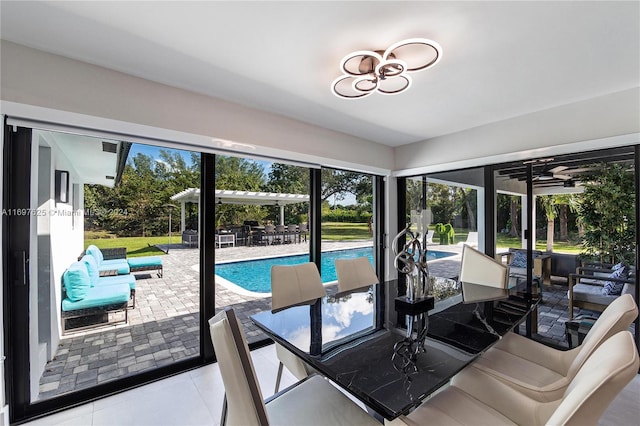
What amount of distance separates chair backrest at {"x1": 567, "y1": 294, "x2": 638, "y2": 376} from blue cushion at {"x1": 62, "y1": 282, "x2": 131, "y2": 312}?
311 cm

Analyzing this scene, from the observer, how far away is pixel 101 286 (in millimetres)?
2264

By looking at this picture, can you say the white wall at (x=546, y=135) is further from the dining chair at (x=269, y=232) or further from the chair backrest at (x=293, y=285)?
the chair backrest at (x=293, y=285)

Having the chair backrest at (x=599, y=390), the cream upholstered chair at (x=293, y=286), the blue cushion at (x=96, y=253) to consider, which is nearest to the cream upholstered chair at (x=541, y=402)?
the chair backrest at (x=599, y=390)

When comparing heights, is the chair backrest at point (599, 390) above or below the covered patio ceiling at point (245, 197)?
below

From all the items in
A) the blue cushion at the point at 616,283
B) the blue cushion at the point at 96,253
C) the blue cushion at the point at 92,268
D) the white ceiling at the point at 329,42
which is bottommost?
the blue cushion at the point at 616,283

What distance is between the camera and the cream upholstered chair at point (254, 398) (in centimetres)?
100

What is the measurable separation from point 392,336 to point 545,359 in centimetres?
109

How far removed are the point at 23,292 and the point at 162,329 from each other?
40.0 inches

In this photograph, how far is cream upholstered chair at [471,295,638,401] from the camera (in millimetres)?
1329

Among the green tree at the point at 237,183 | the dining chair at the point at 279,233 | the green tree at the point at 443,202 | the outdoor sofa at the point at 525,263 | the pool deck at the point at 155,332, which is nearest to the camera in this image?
the pool deck at the point at 155,332

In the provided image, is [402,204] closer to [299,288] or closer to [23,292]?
[299,288]

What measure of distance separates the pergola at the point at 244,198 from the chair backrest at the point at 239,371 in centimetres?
188

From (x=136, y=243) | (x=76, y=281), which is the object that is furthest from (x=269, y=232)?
(x=76, y=281)

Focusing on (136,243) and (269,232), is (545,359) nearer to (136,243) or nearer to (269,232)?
(269,232)
